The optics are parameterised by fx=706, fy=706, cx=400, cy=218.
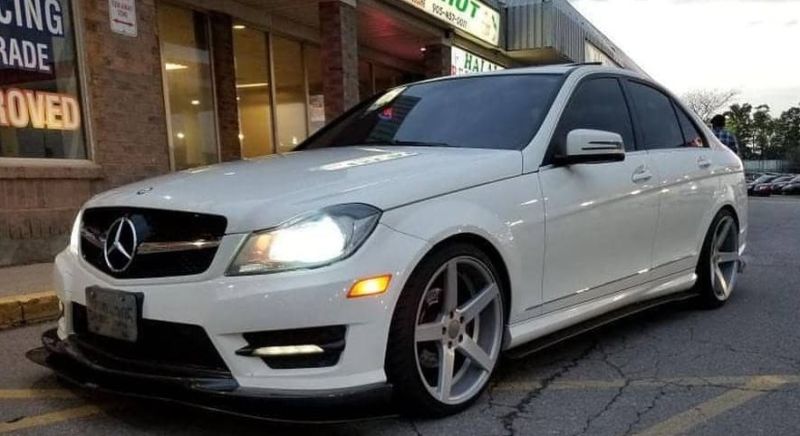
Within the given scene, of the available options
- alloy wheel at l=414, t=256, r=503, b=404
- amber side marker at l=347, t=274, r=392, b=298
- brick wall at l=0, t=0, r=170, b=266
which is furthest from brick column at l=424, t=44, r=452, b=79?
amber side marker at l=347, t=274, r=392, b=298

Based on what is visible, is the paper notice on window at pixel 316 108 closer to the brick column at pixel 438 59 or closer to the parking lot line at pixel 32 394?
the brick column at pixel 438 59

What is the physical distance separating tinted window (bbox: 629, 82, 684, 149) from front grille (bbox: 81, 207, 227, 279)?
9.63ft

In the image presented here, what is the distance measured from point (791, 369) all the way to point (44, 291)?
5.13 meters

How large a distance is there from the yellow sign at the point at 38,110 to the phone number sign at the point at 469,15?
681 centimetres

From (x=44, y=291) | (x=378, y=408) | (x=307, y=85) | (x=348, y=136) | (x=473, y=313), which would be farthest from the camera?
(x=307, y=85)

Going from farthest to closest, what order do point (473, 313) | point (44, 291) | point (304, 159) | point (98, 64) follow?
point (98, 64) → point (44, 291) → point (304, 159) → point (473, 313)

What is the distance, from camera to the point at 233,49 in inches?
471

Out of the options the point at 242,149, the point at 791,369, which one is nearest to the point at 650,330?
the point at 791,369

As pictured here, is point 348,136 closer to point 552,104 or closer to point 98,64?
point 552,104

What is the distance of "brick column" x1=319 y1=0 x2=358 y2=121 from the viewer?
37.2ft

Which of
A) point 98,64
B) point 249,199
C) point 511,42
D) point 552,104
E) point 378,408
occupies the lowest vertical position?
point 378,408

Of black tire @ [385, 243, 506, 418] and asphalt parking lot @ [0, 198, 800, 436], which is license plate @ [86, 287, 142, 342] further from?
black tire @ [385, 243, 506, 418]

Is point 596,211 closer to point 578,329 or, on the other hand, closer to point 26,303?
point 578,329

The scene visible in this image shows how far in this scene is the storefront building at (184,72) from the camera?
24.5ft
